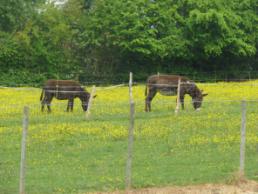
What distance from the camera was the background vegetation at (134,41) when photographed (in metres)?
48.9

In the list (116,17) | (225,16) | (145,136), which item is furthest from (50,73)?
(145,136)

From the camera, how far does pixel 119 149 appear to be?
1585cm

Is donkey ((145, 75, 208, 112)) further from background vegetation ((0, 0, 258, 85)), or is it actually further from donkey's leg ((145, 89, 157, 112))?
background vegetation ((0, 0, 258, 85))

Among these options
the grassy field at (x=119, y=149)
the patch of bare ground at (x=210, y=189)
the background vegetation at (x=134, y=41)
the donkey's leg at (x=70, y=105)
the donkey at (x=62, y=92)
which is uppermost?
the background vegetation at (x=134, y=41)

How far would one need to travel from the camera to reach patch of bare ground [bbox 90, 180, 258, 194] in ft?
Answer: 38.0

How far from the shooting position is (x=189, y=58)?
1980 inches

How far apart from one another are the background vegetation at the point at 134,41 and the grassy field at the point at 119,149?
24.1 metres

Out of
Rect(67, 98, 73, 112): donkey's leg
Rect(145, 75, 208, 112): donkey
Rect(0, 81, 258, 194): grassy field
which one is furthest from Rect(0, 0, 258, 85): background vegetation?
Rect(0, 81, 258, 194): grassy field

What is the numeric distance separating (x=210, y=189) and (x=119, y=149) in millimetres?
4428

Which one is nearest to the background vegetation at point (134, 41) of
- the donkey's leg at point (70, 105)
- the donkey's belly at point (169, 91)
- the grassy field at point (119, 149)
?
the donkey's belly at point (169, 91)

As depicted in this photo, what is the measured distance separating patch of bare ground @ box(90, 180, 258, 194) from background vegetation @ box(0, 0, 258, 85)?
3596 cm

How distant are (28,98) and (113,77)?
17.1 m

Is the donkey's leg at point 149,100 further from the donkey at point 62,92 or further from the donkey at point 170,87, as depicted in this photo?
the donkey at point 62,92

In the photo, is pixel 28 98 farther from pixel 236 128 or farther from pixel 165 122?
pixel 236 128
